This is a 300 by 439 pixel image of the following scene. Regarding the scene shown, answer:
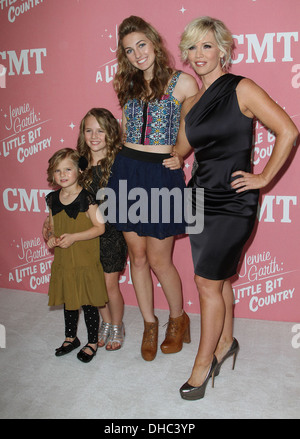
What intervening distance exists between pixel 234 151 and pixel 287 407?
110 centimetres

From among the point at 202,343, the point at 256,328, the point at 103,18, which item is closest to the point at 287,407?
the point at 202,343

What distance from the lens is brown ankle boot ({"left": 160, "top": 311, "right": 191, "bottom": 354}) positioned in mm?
2506

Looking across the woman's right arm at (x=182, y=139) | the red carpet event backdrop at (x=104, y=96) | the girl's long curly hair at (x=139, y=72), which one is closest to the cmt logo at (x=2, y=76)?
the red carpet event backdrop at (x=104, y=96)

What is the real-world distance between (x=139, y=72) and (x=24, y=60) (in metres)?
1.02

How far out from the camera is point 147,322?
2.54 meters

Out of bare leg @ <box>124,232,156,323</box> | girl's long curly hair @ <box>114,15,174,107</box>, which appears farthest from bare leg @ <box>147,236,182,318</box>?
girl's long curly hair @ <box>114,15,174,107</box>

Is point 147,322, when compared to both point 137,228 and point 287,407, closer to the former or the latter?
point 137,228

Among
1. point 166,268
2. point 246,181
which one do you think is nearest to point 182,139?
point 246,181

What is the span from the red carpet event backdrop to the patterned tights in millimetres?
663

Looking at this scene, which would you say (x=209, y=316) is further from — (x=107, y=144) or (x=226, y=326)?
(x=107, y=144)

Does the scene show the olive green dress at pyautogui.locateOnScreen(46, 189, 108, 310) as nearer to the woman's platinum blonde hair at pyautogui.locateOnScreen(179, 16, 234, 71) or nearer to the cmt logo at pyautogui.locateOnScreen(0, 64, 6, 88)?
the woman's platinum blonde hair at pyautogui.locateOnScreen(179, 16, 234, 71)

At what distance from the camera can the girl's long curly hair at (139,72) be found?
7.11ft

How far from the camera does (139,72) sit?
91.6 inches
